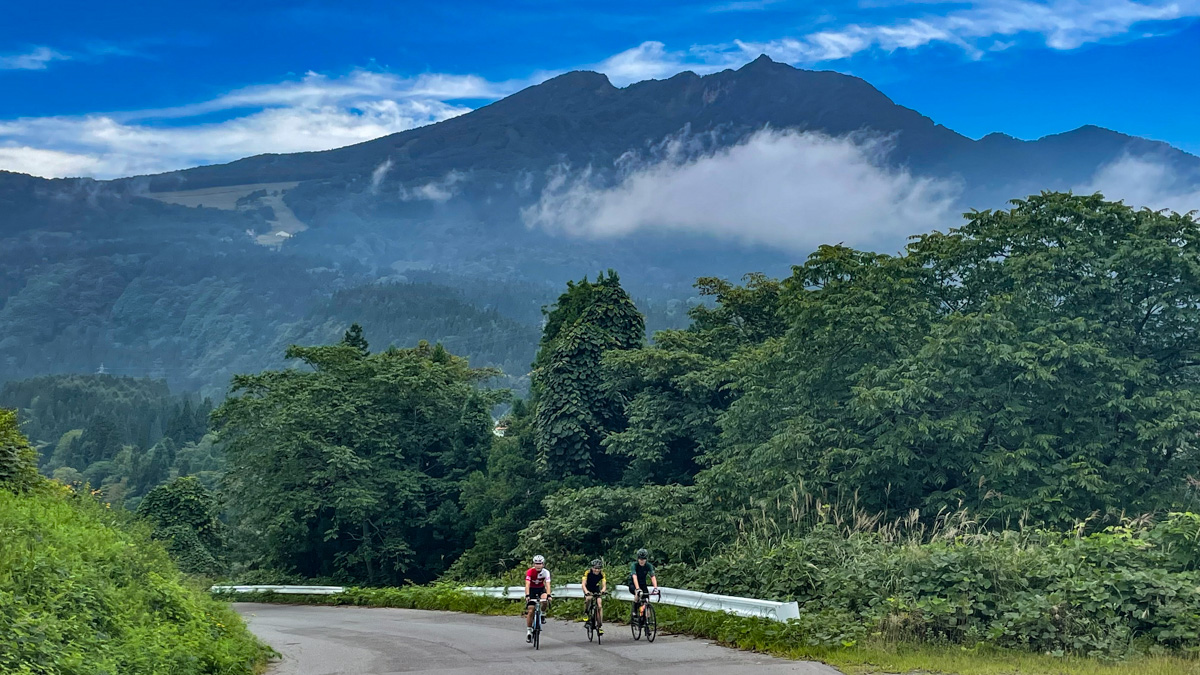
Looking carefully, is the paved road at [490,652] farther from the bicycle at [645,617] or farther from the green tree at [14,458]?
the green tree at [14,458]

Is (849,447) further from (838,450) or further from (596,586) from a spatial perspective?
(596,586)

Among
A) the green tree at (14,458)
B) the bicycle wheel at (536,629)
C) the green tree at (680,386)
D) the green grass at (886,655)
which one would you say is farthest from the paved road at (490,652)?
the green tree at (680,386)

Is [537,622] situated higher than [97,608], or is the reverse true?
[97,608]

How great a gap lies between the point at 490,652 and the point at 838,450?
1244 centimetres

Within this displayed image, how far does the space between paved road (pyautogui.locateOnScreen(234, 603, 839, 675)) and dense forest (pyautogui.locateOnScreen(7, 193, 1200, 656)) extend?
1.40m

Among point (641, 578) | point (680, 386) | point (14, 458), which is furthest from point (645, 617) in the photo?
point (680, 386)

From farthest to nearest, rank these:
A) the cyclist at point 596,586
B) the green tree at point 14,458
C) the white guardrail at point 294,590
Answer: the white guardrail at point 294,590, the green tree at point 14,458, the cyclist at point 596,586

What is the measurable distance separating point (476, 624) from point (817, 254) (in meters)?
15.7

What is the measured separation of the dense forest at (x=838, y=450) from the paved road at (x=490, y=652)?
1404 mm

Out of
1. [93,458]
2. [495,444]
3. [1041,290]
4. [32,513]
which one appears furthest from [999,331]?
[93,458]

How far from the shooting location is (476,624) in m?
19.1

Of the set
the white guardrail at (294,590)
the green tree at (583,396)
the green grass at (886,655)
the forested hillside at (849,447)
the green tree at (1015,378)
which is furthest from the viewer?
the green tree at (583,396)

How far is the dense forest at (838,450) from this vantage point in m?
12.3

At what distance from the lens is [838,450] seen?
2441 centimetres
